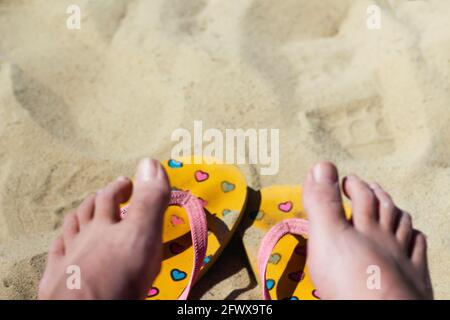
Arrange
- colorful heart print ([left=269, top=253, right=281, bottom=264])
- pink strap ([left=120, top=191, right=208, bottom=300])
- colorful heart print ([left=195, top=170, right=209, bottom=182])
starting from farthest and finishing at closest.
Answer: colorful heart print ([left=195, top=170, right=209, bottom=182])
colorful heart print ([left=269, top=253, right=281, bottom=264])
pink strap ([left=120, top=191, right=208, bottom=300])

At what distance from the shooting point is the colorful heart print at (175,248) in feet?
4.52

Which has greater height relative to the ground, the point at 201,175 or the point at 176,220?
the point at 201,175

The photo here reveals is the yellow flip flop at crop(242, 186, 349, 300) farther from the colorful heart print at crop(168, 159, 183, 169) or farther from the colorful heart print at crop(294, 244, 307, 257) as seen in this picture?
the colorful heart print at crop(168, 159, 183, 169)

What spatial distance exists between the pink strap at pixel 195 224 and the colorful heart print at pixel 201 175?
79 mm

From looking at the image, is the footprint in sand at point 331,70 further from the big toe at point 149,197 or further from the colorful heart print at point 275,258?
the big toe at point 149,197

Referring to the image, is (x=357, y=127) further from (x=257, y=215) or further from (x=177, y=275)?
(x=177, y=275)

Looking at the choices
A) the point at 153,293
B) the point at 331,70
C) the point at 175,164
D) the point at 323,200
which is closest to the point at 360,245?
the point at 323,200

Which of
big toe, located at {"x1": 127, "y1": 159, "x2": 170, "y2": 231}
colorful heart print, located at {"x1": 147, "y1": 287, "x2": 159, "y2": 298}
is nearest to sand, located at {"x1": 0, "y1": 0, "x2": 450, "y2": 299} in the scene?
colorful heart print, located at {"x1": 147, "y1": 287, "x2": 159, "y2": 298}

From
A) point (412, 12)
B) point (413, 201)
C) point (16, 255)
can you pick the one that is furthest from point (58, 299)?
point (412, 12)

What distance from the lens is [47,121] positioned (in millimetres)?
1581

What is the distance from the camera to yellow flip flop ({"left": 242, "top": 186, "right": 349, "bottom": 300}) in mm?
1267

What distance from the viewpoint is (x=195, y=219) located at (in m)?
1.33

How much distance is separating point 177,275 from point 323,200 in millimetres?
450

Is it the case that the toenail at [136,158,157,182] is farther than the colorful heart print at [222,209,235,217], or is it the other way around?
the colorful heart print at [222,209,235,217]
